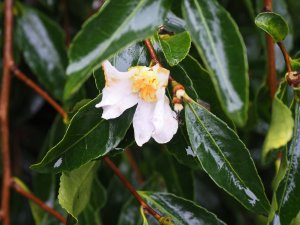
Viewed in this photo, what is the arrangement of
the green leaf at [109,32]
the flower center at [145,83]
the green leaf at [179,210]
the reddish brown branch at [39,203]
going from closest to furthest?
the green leaf at [109,32] < the flower center at [145,83] < the green leaf at [179,210] < the reddish brown branch at [39,203]

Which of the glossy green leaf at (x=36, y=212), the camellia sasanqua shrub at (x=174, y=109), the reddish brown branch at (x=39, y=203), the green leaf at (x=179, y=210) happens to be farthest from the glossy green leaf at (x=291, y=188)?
the glossy green leaf at (x=36, y=212)

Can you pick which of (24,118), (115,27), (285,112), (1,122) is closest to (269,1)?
(285,112)

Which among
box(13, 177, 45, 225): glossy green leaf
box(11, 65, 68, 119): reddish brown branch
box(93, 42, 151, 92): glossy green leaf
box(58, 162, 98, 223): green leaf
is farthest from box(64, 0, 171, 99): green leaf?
box(13, 177, 45, 225): glossy green leaf

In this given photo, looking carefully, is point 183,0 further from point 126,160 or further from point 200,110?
point 126,160

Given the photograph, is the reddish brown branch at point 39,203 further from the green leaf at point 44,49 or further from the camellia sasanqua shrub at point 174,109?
the green leaf at point 44,49

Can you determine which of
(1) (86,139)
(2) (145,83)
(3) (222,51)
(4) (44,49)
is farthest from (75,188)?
(4) (44,49)

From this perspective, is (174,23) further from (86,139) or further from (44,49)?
(44,49)
